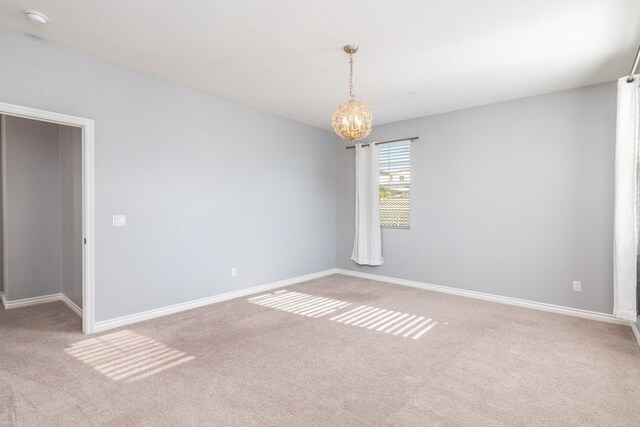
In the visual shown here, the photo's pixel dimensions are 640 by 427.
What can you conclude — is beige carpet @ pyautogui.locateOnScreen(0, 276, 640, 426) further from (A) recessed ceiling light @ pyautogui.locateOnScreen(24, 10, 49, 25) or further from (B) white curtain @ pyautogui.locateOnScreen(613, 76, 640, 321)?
(A) recessed ceiling light @ pyautogui.locateOnScreen(24, 10, 49, 25)

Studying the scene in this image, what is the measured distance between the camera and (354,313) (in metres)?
3.89

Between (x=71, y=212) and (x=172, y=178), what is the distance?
53.6 inches

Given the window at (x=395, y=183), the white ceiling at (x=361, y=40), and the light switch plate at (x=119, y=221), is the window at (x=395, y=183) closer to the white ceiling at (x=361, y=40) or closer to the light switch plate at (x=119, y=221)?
the white ceiling at (x=361, y=40)

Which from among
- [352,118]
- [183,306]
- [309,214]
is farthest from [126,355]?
[309,214]

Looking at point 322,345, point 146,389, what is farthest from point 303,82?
point 146,389

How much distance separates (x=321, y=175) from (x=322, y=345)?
→ 3522 mm

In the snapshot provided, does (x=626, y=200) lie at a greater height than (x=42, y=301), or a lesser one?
greater

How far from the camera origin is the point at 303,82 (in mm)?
3781

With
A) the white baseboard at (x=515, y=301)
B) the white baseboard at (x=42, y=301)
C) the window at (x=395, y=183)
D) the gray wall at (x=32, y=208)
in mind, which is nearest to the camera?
the white baseboard at (x=515, y=301)

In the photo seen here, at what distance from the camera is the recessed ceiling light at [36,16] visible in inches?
98.2

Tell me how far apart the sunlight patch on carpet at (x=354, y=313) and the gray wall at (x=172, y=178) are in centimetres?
58

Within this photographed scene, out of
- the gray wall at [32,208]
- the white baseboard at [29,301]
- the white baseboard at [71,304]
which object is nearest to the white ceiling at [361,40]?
the gray wall at [32,208]

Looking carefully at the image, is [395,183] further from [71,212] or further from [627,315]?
[71,212]

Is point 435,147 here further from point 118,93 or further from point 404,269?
point 118,93
